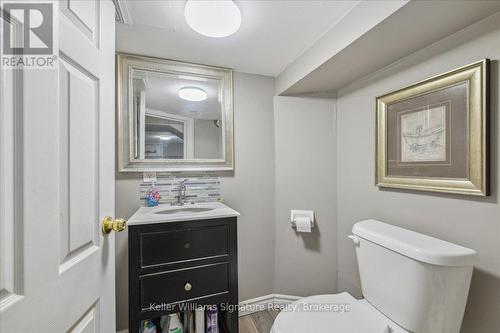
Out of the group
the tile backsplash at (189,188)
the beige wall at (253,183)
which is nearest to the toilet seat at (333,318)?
the beige wall at (253,183)

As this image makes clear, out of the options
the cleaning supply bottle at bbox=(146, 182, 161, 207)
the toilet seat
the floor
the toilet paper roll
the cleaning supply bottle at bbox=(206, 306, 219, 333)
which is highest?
the cleaning supply bottle at bbox=(146, 182, 161, 207)

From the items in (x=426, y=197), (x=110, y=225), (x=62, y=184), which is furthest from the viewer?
(x=426, y=197)

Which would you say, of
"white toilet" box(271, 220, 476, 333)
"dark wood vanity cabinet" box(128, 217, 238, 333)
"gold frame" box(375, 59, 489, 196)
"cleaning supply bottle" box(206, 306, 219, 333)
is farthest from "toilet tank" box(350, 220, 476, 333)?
"cleaning supply bottle" box(206, 306, 219, 333)

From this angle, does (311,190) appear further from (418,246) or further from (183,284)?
(183,284)

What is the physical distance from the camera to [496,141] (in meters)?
0.89

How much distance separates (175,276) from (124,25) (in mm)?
1432

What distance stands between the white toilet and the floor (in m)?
0.65

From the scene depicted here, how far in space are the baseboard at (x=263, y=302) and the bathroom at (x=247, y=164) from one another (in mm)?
11

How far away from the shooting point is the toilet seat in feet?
3.21

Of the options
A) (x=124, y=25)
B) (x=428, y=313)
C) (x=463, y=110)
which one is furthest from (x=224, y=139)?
(x=428, y=313)

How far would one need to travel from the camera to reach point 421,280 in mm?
898

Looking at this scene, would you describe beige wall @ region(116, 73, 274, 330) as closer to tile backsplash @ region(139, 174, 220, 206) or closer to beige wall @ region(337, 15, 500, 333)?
tile backsplash @ region(139, 174, 220, 206)

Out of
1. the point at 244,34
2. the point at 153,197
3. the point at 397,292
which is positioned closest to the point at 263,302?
the point at 397,292

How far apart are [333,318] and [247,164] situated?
1.14 meters
